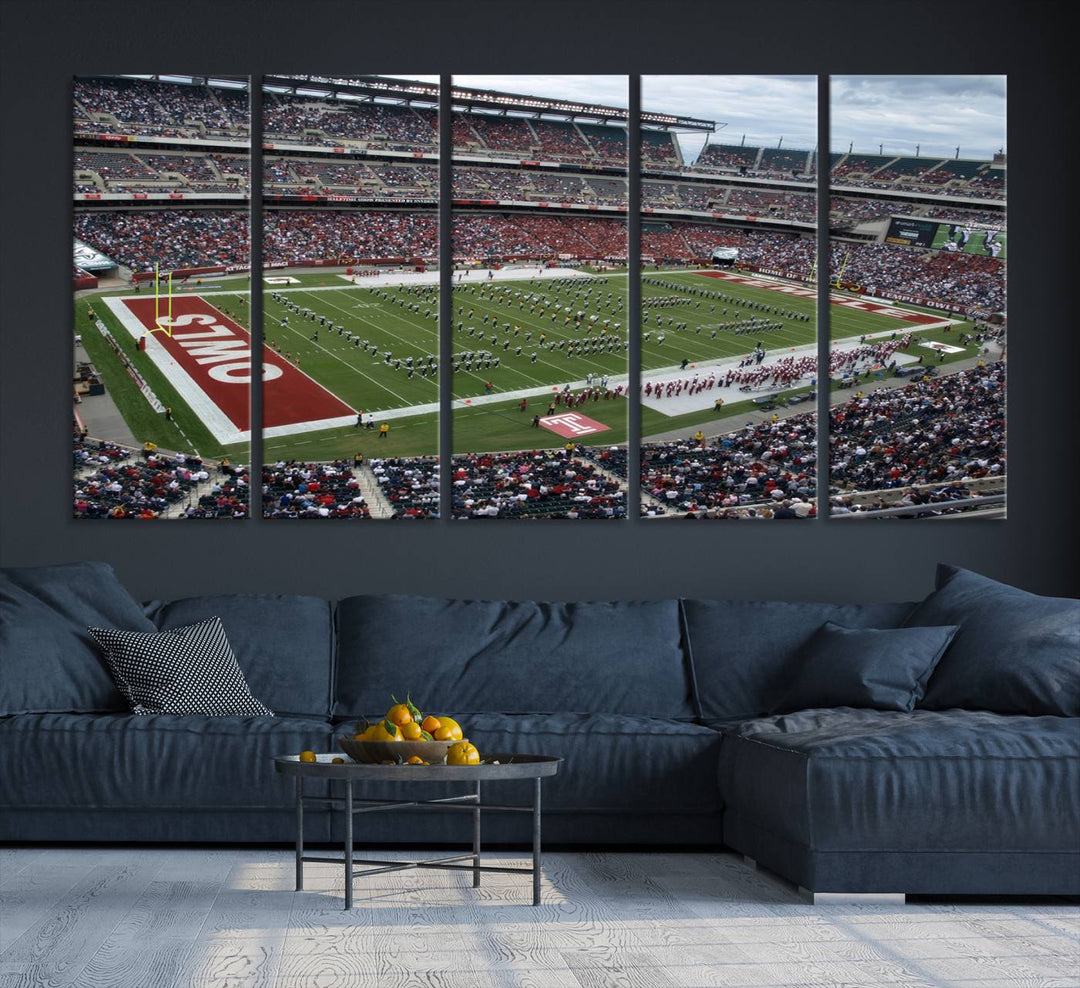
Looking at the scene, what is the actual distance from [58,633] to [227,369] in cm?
143

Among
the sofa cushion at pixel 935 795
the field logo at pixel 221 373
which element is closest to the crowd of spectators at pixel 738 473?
the field logo at pixel 221 373

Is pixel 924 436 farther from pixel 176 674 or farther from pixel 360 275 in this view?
pixel 176 674

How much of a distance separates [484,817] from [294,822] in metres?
0.62

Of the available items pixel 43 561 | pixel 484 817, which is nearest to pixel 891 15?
pixel 484 817

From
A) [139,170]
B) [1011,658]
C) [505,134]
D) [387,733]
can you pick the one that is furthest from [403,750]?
[139,170]

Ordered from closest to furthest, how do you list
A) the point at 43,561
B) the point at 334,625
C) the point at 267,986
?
the point at 267,986 < the point at 334,625 < the point at 43,561

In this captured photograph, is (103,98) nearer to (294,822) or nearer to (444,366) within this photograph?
(444,366)

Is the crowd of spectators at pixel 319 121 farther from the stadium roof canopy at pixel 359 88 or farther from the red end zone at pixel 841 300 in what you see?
the red end zone at pixel 841 300

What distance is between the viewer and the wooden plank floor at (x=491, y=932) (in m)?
3.02

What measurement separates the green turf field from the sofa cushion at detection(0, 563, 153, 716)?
2.80ft

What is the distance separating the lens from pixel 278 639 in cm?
532

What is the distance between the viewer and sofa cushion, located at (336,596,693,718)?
17.1 feet

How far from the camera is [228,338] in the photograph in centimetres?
597

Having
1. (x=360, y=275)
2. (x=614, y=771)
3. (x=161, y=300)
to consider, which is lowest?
(x=614, y=771)
